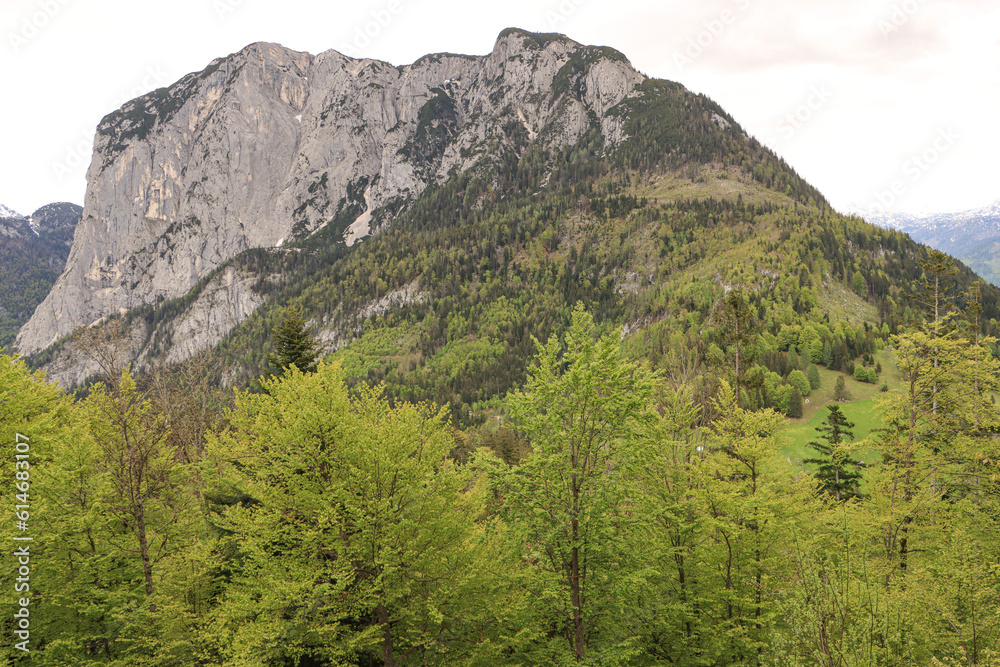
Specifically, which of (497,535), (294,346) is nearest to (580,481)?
(497,535)

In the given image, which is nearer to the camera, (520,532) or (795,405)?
(520,532)

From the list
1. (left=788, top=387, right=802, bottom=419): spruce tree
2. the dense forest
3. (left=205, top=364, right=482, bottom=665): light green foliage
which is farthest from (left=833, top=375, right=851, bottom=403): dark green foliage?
(left=205, top=364, right=482, bottom=665): light green foliage

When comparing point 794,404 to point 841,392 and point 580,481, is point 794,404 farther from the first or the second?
point 580,481

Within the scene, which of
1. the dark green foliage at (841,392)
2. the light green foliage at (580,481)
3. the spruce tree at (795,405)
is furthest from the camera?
the dark green foliage at (841,392)

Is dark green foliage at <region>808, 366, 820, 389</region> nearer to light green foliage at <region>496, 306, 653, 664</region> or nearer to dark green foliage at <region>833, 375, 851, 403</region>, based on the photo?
dark green foliage at <region>833, 375, 851, 403</region>

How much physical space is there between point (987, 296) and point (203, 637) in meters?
174

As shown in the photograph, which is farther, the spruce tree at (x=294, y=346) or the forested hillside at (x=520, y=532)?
the spruce tree at (x=294, y=346)

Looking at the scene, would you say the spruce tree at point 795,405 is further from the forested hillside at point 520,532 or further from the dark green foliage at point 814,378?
the forested hillside at point 520,532

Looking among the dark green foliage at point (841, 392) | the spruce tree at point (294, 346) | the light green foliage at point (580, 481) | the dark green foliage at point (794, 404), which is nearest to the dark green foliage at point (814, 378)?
the dark green foliage at point (841, 392)

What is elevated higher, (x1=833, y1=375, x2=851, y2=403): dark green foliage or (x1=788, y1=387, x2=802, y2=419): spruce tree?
(x1=833, y1=375, x2=851, y2=403): dark green foliage

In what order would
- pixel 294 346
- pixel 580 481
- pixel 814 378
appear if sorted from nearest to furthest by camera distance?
pixel 580 481
pixel 294 346
pixel 814 378

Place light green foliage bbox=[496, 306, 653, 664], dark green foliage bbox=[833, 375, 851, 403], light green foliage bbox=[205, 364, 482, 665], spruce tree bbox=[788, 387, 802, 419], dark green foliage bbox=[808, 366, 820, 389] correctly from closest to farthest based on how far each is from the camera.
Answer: light green foliage bbox=[496, 306, 653, 664], light green foliage bbox=[205, 364, 482, 665], spruce tree bbox=[788, 387, 802, 419], dark green foliage bbox=[833, 375, 851, 403], dark green foliage bbox=[808, 366, 820, 389]

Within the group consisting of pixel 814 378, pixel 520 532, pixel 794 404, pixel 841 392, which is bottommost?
pixel 520 532

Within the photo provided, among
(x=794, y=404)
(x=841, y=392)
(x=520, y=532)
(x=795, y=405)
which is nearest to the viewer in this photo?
(x=520, y=532)
